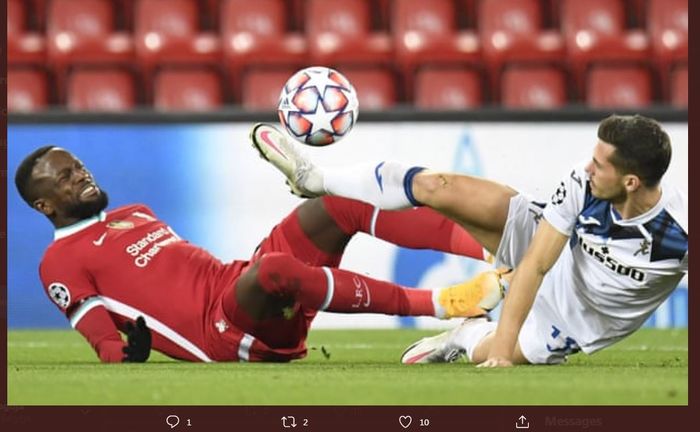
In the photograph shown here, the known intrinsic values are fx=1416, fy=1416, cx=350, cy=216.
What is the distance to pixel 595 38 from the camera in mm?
A: 9633

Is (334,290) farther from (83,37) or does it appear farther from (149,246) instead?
(83,37)

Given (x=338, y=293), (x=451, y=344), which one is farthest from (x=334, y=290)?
(x=451, y=344)

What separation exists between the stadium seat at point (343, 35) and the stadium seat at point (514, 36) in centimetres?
69

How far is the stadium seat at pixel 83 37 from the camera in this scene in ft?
31.5

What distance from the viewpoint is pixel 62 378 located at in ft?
16.0

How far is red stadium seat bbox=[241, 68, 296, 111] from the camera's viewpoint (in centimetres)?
941

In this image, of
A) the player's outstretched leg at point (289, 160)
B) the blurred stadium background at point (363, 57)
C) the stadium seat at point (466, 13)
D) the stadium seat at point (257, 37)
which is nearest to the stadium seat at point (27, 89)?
the blurred stadium background at point (363, 57)

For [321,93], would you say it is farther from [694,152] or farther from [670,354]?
[670,354]

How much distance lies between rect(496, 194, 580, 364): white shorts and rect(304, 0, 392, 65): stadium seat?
4309mm

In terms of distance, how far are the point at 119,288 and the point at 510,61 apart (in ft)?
15.8

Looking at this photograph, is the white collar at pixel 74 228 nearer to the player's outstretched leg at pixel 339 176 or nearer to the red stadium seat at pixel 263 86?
the player's outstretched leg at pixel 339 176

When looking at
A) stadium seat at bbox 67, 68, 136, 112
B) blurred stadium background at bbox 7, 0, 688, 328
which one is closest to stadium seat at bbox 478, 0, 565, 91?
blurred stadium background at bbox 7, 0, 688, 328
